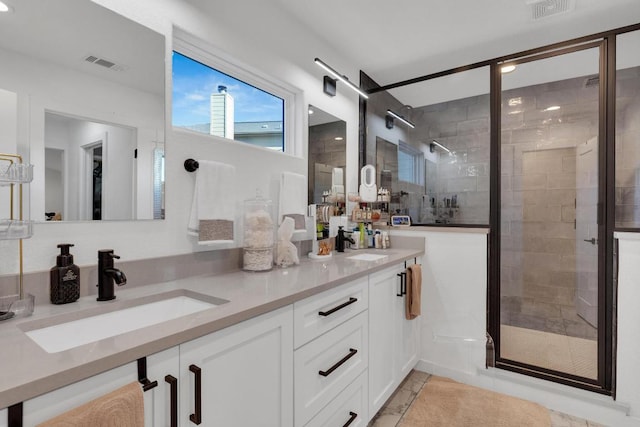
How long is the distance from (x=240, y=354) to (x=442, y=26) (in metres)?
2.36

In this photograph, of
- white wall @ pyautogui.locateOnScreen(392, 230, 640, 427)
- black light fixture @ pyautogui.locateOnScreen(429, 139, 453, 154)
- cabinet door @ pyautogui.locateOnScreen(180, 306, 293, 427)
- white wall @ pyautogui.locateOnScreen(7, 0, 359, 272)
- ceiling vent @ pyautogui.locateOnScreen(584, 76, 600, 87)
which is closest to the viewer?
cabinet door @ pyautogui.locateOnScreen(180, 306, 293, 427)

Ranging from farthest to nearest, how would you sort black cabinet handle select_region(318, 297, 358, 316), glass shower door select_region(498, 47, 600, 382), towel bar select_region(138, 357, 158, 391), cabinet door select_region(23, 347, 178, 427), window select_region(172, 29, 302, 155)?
1. glass shower door select_region(498, 47, 600, 382)
2. window select_region(172, 29, 302, 155)
3. black cabinet handle select_region(318, 297, 358, 316)
4. towel bar select_region(138, 357, 158, 391)
5. cabinet door select_region(23, 347, 178, 427)

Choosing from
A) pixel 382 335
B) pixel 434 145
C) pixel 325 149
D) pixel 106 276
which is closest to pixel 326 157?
pixel 325 149

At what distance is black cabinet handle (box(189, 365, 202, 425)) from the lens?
0.86 metres

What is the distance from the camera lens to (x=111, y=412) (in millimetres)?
675

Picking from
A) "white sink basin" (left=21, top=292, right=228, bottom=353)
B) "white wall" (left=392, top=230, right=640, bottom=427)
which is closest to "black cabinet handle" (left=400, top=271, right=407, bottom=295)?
"white wall" (left=392, top=230, right=640, bottom=427)

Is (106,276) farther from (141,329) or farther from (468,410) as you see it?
(468,410)

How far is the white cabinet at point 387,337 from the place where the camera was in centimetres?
183

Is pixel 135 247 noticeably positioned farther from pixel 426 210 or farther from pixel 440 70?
pixel 440 70

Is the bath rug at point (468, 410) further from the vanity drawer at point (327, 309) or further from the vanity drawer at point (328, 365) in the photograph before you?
the vanity drawer at point (327, 309)

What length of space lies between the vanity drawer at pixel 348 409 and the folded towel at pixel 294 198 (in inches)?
38.7

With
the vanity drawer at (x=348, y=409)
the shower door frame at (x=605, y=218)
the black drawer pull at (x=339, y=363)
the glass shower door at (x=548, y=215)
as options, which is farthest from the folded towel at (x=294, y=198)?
the shower door frame at (x=605, y=218)

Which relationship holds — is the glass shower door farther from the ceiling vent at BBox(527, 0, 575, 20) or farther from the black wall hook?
the black wall hook

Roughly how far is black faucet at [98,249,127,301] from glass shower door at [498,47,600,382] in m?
2.46
